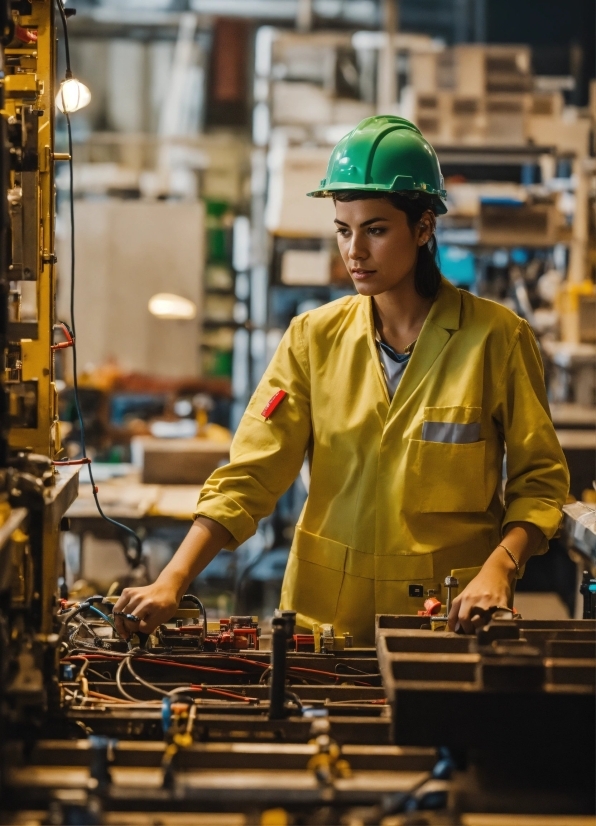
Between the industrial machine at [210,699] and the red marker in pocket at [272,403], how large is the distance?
1.45 feet

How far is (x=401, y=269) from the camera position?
2.10 meters

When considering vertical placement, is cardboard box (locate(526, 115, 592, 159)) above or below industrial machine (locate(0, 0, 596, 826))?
above

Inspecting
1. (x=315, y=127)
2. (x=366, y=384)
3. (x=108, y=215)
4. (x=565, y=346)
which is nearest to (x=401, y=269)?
(x=366, y=384)

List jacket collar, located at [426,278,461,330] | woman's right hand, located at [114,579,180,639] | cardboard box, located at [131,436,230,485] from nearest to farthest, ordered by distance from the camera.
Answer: woman's right hand, located at [114,579,180,639] → jacket collar, located at [426,278,461,330] → cardboard box, located at [131,436,230,485]

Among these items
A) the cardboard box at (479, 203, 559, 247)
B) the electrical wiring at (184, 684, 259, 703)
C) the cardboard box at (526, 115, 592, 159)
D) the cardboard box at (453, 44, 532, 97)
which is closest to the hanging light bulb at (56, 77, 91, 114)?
the electrical wiring at (184, 684, 259, 703)

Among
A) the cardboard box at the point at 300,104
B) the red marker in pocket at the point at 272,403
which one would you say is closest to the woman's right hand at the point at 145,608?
the red marker in pocket at the point at 272,403

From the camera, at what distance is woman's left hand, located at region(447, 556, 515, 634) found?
67.9 inches

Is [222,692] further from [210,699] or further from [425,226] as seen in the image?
[425,226]

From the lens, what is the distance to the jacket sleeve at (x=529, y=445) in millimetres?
2025

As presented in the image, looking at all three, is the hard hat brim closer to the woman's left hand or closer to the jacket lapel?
the jacket lapel

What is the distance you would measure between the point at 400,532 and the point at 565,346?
3.81m

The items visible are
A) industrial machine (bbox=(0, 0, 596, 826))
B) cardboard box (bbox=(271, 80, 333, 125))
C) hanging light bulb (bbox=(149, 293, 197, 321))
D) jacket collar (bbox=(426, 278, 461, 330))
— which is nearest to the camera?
industrial machine (bbox=(0, 0, 596, 826))

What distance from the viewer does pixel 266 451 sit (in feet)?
7.13

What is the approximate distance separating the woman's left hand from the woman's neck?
55 centimetres
